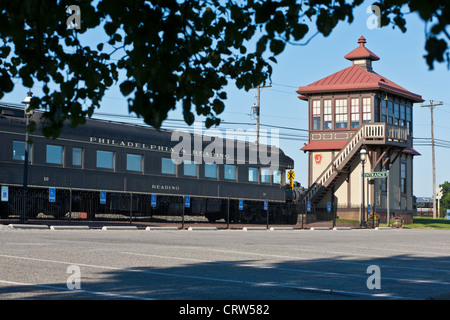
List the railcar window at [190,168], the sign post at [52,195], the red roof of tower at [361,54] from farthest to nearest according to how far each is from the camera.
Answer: the red roof of tower at [361,54], the railcar window at [190,168], the sign post at [52,195]

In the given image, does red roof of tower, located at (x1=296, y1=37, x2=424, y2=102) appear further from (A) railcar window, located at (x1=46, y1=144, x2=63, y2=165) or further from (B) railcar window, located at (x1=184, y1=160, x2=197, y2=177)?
(A) railcar window, located at (x1=46, y1=144, x2=63, y2=165)

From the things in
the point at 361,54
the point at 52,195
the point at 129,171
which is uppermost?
the point at 361,54

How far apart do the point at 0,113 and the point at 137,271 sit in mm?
17990

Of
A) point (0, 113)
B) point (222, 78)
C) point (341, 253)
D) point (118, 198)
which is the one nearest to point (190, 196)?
point (118, 198)

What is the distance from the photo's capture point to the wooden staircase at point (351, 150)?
4850 cm

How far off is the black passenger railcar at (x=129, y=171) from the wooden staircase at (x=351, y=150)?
10258 mm

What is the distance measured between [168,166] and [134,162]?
2082mm

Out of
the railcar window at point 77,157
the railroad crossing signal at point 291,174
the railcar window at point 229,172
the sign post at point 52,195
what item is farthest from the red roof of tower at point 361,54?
the sign post at point 52,195

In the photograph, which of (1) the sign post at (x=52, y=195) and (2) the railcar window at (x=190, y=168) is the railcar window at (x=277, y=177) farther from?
(1) the sign post at (x=52, y=195)

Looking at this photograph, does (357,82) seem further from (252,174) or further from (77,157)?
(77,157)

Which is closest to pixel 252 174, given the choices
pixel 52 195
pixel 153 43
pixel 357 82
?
pixel 52 195

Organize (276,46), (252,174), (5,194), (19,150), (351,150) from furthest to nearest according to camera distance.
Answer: (351,150) → (252,174) → (19,150) → (5,194) → (276,46)

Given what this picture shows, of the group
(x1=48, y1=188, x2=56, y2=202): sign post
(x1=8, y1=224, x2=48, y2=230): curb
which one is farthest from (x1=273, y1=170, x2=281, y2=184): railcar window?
(x1=8, y1=224, x2=48, y2=230): curb

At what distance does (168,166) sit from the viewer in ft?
109
